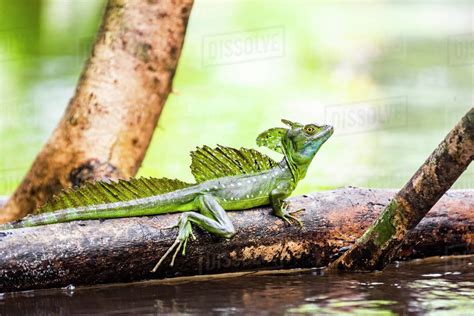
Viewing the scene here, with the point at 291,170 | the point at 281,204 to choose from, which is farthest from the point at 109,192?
the point at 291,170

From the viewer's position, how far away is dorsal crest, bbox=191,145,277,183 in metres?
5.84

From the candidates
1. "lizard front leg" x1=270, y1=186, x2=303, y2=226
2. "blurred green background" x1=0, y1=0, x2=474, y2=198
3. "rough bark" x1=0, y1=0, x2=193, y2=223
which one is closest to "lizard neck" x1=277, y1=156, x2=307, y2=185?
"lizard front leg" x1=270, y1=186, x2=303, y2=226

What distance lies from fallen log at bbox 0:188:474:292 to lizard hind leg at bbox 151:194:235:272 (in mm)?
67

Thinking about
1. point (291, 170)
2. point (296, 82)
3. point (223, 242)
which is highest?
point (296, 82)

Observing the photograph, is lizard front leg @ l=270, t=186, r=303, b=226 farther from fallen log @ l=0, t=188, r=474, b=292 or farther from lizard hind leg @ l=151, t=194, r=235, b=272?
lizard hind leg @ l=151, t=194, r=235, b=272

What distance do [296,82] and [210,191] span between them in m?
5.98

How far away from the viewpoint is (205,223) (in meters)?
5.45

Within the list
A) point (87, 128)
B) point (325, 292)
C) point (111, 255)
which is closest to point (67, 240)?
point (111, 255)

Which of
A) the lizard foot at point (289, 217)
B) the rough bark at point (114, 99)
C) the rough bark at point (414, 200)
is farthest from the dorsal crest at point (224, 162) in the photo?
the rough bark at point (114, 99)

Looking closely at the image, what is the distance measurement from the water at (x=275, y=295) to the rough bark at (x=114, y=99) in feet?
9.60

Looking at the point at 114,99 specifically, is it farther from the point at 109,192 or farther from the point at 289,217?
the point at 289,217

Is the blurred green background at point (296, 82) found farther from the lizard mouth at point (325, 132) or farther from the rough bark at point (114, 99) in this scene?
the lizard mouth at point (325, 132)

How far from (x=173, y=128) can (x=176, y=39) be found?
10.4 feet

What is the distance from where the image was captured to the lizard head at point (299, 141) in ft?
19.5
